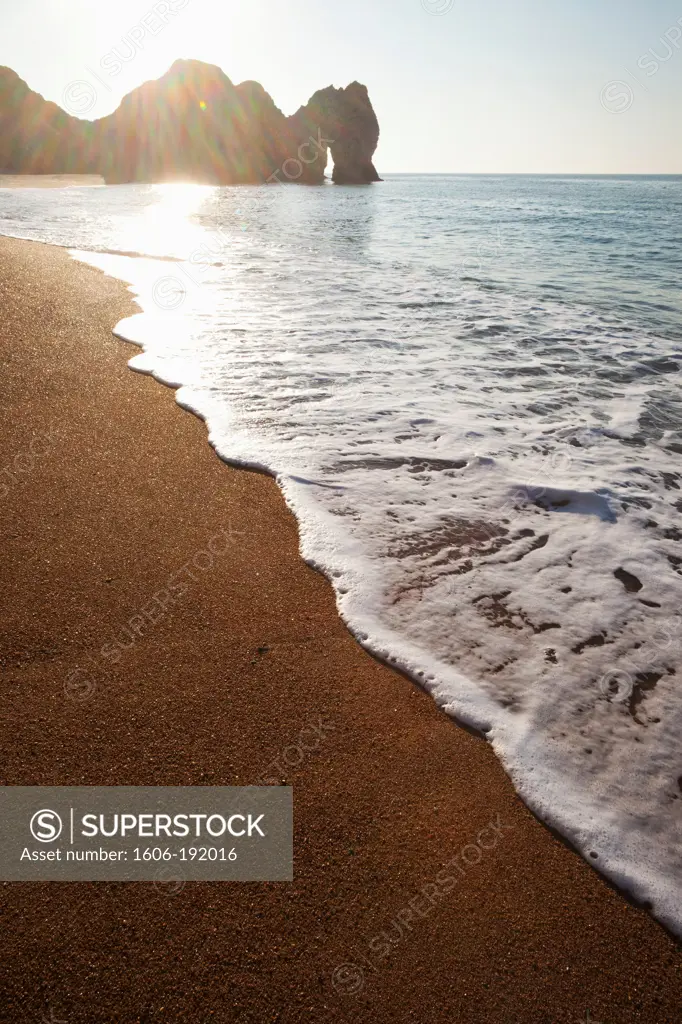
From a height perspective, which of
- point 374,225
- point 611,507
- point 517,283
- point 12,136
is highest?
point 12,136

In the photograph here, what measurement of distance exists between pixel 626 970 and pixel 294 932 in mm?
1074

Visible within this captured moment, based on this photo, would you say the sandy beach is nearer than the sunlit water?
Yes

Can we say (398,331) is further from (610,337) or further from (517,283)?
(517,283)

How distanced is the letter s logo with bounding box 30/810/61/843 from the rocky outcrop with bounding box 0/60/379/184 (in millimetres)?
93950

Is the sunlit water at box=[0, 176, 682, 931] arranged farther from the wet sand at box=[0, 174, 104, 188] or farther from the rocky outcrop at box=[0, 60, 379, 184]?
the rocky outcrop at box=[0, 60, 379, 184]

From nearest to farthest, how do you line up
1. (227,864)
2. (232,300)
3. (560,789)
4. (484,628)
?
(227,864), (560,789), (484,628), (232,300)

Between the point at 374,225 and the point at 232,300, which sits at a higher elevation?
the point at 374,225

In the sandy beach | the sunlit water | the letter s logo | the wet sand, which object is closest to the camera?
the sandy beach

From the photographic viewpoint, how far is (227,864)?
2.04 metres

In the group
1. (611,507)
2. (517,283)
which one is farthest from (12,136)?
(611,507)

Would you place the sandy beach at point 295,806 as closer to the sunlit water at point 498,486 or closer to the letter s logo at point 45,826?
the letter s logo at point 45,826

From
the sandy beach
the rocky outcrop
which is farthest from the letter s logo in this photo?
the rocky outcrop

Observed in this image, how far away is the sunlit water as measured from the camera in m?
2.59

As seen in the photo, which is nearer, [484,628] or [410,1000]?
[410,1000]
